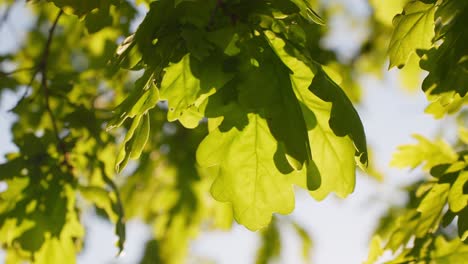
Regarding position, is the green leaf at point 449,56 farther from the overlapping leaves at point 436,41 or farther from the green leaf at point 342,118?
the green leaf at point 342,118

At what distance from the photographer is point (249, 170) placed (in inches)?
45.8

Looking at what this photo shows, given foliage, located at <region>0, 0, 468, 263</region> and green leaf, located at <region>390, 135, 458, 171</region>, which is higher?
foliage, located at <region>0, 0, 468, 263</region>

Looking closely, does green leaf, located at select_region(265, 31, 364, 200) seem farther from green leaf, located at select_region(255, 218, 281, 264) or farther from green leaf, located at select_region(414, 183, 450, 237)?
green leaf, located at select_region(255, 218, 281, 264)

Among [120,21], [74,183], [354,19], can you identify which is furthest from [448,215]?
[354,19]

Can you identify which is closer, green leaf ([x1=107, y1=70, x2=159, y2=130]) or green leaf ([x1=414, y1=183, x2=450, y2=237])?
green leaf ([x1=107, y1=70, x2=159, y2=130])

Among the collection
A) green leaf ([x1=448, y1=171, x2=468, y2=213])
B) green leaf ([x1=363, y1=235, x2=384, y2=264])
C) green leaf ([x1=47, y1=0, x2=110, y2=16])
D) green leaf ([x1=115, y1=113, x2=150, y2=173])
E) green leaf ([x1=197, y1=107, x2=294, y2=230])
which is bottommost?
green leaf ([x1=363, y1=235, x2=384, y2=264])

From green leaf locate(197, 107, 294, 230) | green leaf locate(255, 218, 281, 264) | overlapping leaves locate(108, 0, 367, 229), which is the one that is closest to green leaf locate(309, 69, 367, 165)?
overlapping leaves locate(108, 0, 367, 229)

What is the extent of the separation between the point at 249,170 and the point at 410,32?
44 centimetres

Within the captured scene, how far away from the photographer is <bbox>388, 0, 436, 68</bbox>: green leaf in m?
1.16

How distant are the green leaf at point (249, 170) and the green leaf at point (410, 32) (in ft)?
1.04

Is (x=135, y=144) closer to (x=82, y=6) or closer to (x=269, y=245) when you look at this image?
(x=82, y=6)

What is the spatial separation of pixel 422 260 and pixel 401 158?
1.25ft

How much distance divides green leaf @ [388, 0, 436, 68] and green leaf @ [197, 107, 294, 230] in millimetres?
318

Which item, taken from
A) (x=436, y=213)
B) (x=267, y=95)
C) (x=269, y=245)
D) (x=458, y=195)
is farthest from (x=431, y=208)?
(x=269, y=245)
